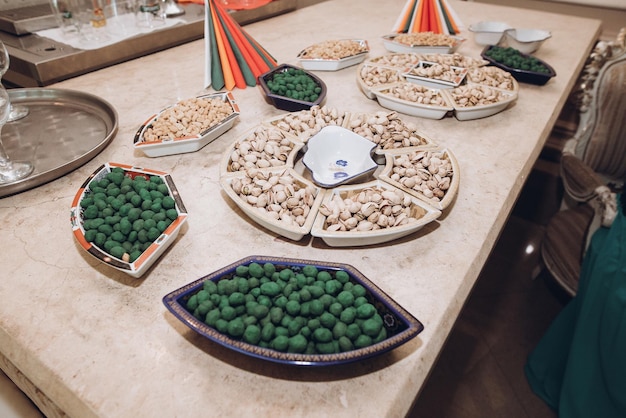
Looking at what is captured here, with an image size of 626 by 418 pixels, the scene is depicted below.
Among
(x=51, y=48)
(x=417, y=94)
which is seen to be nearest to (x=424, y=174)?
(x=417, y=94)

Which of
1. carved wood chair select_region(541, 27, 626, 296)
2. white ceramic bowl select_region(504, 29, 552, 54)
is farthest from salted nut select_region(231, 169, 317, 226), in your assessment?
white ceramic bowl select_region(504, 29, 552, 54)

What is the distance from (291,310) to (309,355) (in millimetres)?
77

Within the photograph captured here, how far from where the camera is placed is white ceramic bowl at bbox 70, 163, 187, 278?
0.77 metres

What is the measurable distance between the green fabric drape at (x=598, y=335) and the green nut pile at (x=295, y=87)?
0.97 meters

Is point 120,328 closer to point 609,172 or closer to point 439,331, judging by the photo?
point 439,331

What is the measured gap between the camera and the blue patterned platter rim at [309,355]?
0.60 m

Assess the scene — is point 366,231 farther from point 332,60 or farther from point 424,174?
point 332,60

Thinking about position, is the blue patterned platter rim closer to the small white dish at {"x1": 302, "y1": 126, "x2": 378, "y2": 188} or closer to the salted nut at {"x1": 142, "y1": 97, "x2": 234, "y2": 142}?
the small white dish at {"x1": 302, "y1": 126, "x2": 378, "y2": 188}

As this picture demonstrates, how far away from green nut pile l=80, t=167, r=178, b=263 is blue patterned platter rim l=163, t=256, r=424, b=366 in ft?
0.61

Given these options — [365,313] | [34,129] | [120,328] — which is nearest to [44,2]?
[34,129]

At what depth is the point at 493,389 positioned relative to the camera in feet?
5.27

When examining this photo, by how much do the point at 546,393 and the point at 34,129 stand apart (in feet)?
6.36

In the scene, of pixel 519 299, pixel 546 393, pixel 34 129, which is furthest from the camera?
pixel 519 299

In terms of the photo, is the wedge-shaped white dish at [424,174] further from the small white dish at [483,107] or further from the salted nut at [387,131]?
the small white dish at [483,107]
